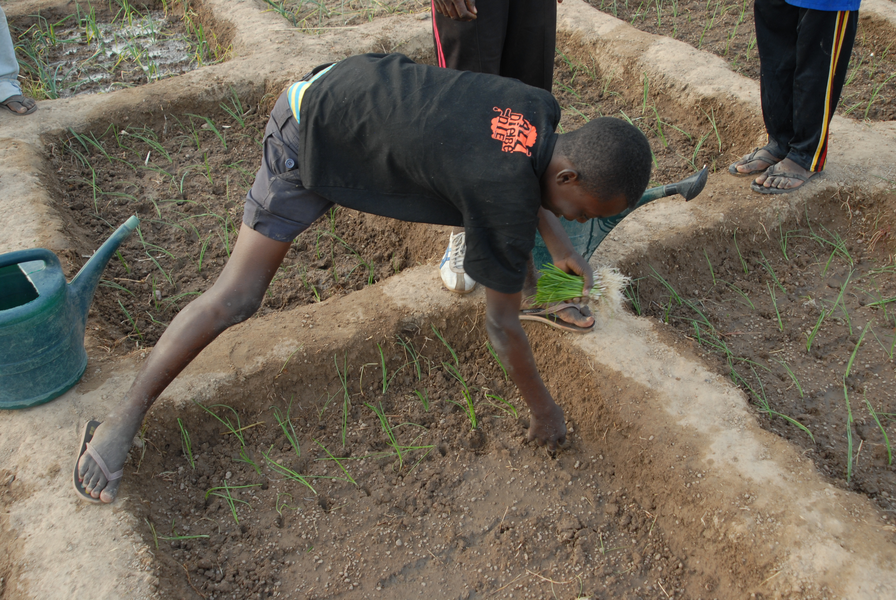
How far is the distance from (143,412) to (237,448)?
1.15 feet

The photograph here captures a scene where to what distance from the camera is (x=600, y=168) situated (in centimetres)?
142

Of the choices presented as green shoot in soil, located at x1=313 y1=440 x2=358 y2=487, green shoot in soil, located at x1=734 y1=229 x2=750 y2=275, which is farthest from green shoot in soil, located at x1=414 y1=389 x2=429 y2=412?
green shoot in soil, located at x1=734 y1=229 x2=750 y2=275

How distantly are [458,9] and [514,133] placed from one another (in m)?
0.76

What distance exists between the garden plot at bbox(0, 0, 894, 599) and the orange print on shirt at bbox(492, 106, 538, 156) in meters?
0.87

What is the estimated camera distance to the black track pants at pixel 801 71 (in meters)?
2.39

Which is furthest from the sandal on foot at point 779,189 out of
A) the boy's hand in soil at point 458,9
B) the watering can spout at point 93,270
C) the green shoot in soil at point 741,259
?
the watering can spout at point 93,270

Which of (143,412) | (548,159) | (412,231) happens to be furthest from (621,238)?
(143,412)

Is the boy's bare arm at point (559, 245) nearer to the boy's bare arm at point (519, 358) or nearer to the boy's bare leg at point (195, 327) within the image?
the boy's bare arm at point (519, 358)

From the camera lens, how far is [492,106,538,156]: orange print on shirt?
1.46 meters

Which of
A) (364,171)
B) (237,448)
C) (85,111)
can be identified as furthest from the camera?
(85,111)

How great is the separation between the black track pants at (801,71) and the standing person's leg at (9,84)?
3613mm

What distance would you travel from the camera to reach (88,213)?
9.82 feet

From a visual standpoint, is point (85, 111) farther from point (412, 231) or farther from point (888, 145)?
point (888, 145)

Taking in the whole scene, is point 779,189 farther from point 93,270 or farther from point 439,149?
point 93,270
